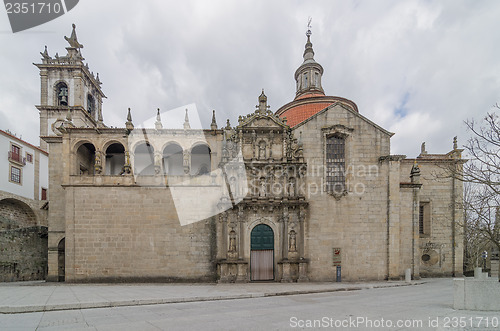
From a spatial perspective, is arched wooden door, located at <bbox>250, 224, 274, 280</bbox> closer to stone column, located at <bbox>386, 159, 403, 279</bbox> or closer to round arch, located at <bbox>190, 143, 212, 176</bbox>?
stone column, located at <bbox>386, 159, 403, 279</bbox>

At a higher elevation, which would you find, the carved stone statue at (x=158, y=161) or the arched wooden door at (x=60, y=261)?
the carved stone statue at (x=158, y=161)

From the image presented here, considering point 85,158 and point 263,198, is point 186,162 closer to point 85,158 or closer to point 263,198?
point 263,198

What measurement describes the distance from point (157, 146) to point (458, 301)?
2035 cm

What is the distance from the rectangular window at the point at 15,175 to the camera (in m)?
25.7

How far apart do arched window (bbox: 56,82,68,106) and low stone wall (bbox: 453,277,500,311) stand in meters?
46.6

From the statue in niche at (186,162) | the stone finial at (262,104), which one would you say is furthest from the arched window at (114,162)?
the stone finial at (262,104)

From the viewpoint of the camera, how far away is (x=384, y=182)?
18688 mm

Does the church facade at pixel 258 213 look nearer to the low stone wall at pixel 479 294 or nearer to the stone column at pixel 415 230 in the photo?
the stone column at pixel 415 230

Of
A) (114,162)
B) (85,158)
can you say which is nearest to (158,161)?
(114,162)

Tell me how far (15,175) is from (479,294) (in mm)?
37287

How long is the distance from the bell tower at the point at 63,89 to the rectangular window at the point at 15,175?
33.2 ft

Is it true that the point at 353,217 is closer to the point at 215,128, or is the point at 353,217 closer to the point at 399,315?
the point at 399,315

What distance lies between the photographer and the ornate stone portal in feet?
57.0

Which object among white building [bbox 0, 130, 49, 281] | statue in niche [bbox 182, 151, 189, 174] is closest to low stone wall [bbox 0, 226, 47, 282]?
white building [bbox 0, 130, 49, 281]
